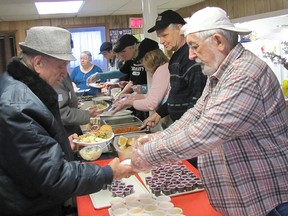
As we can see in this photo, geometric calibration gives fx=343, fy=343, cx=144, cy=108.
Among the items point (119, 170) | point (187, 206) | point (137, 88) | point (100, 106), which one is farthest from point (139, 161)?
point (100, 106)

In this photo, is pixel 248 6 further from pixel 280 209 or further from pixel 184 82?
pixel 280 209

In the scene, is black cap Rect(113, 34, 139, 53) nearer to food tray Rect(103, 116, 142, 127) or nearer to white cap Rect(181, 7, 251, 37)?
food tray Rect(103, 116, 142, 127)

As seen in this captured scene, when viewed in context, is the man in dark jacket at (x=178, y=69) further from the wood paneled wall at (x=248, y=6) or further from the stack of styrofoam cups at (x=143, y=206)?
the wood paneled wall at (x=248, y=6)

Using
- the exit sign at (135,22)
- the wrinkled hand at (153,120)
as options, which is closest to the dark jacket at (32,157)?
the wrinkled hand at (153,120)

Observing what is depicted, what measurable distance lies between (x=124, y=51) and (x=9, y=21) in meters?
4.66

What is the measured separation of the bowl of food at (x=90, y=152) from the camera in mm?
2164

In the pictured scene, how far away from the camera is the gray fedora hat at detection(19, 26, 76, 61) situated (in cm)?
132

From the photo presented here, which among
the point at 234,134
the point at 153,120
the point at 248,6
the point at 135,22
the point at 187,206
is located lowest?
the point at 187,206

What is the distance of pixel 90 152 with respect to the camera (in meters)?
2.16

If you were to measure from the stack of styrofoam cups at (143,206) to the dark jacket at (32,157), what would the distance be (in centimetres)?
14

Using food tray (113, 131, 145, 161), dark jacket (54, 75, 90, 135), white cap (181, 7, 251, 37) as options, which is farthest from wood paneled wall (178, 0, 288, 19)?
white cap (181, 7, 251, 37)

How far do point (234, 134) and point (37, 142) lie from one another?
0.66m

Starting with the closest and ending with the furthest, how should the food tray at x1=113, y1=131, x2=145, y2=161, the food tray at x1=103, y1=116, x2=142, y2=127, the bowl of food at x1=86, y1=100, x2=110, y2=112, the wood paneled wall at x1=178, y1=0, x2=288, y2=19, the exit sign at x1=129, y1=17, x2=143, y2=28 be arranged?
the food tray at x1=113, y1=131, x2=145, y2=161 < the food tray at x1=103, y1=116, x2=142, y2=127 < the bowl of food at x1=86, y1=100, x2=110, y2=112 < the wood paneled wall at x1=178, y1=0, x2=288, y2=19 < the exit sign at x1=129, y1=17, x2=143, y2=28

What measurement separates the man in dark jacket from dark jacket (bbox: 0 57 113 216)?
1.07 m
